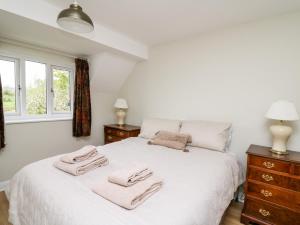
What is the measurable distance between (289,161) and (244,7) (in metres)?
1.63

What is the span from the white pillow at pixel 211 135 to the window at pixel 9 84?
2579 mm

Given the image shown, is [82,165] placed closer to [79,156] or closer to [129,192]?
[79,156]

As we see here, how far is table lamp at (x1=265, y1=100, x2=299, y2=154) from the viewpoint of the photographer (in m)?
1.79

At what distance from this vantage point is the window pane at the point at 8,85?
2.55 m

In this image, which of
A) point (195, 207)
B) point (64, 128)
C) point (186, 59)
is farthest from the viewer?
point (64, 128)

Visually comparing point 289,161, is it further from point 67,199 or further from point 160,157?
point 67,199

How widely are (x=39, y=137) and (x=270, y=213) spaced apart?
319 centimetres

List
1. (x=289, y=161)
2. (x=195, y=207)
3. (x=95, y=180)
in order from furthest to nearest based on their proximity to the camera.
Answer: (x=289, y=161) → (x=95, y=180) → (x=195, y=207)

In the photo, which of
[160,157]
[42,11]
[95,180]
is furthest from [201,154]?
[42,11]

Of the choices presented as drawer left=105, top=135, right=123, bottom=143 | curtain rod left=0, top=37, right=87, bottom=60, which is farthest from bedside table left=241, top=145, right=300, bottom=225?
curtain rod left=0, top=37, right=87, bottom=60

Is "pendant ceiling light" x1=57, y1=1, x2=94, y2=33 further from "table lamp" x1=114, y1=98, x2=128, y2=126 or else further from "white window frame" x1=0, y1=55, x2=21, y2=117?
"table lamp" x1=114, y1=98, x2=128, y2=126

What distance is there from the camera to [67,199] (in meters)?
1.10

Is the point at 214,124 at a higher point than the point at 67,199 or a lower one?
higher

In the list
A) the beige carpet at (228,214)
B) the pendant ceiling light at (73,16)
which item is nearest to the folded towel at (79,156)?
the beige carpet at (228,214)
